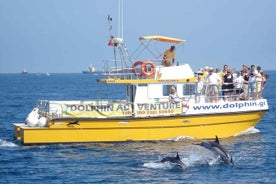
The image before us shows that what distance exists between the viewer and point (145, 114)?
2738 centimetres

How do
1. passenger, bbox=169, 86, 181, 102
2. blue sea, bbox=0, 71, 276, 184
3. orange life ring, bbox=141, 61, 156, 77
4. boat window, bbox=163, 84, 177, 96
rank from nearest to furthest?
blue sea, bbox=0, 71, 276, 184, passenger, bbox=169, 86, 181, 102, orange life ring, bbox=141, 61, 156, 77, boat window, bbox=163, 84, 177, 96

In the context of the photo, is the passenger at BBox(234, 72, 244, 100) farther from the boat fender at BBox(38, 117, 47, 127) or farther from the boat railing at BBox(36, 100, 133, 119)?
the boat fender at BBox(38, 117, 47, 127)

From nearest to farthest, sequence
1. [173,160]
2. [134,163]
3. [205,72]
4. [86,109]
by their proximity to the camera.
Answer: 1. [173,160]
2. [134,163]
3. [86,109]
4. [205,72]

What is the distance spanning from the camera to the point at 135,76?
1129 inches

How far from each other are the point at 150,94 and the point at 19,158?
6833 mm

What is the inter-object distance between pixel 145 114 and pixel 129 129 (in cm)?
90

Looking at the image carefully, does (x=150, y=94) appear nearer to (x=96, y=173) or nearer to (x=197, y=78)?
(x=197, y=78)

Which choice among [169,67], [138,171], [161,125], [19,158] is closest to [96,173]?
[138,171]

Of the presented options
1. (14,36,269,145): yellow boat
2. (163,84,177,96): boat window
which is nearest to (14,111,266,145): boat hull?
(14,36,269,145): yellow boat

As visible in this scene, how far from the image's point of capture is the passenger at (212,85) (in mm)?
28859

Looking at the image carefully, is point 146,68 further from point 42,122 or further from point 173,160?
point 173,160

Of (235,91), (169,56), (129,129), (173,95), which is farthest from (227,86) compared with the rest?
(129,129)

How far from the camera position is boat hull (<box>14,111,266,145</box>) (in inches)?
1050

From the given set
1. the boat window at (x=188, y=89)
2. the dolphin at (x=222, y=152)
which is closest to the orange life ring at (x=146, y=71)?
the boat window at (x=188, y=89)
